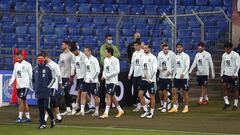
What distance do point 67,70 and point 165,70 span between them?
308cm

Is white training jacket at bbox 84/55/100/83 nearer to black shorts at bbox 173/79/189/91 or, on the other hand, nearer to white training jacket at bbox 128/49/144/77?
white training jacket at bbox 128/49/144/77

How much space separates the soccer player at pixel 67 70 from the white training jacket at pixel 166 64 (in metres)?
2.79

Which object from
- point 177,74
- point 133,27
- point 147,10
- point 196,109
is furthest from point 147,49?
point 147,10

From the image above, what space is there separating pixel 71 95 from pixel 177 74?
3.46 m

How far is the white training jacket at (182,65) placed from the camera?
67.9 feet

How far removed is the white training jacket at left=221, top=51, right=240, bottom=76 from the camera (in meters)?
20.6

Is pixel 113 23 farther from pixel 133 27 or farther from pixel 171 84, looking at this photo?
pixel 171 84

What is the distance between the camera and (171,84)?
68.9 ft

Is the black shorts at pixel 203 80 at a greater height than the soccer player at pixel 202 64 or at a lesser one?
lesser

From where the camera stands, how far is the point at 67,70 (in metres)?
20.5

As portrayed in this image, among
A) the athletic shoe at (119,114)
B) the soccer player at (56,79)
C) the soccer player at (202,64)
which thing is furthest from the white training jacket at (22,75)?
the soccer player at (202,64)

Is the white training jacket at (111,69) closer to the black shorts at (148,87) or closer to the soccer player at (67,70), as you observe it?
the black shorts at (148,87)

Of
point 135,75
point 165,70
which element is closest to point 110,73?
point 135,75

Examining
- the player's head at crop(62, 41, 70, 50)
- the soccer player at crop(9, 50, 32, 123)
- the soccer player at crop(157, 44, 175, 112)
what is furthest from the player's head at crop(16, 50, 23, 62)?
the soccer player at crop(157, 44, 175, 112)
